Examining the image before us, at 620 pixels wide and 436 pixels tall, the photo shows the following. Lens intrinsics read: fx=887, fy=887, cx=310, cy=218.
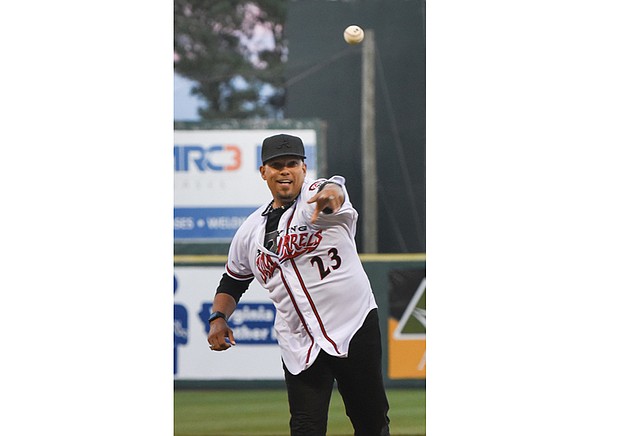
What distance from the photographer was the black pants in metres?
4.12

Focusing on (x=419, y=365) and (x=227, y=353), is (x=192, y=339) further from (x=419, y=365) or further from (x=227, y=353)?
(x=419, y=365)

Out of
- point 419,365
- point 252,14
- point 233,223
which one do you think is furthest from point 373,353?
point 252,14

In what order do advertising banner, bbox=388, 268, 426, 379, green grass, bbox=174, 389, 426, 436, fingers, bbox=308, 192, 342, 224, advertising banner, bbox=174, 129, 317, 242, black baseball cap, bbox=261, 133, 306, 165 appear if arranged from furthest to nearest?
advertising banner, bbox=388, 268, 426, 379 → advertising banner, bbox=174, 129, 317, 242 → green grass, bbox=174, 389, 426, 436 → black baseball cap, bbox=261, 133, 306, 165 → fingers, bbox=308, 192, 342, 224

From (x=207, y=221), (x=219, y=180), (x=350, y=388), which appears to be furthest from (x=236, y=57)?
(x=350, y=388)

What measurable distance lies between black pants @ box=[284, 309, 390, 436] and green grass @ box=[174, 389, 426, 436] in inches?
50.5

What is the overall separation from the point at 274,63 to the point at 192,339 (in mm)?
2061

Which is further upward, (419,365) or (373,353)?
(373,353)

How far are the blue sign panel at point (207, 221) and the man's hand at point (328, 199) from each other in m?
2.47

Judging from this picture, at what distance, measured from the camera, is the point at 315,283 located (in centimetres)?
417

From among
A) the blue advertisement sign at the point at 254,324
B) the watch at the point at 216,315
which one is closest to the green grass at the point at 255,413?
the blue advertisement sign at the point at 254,324

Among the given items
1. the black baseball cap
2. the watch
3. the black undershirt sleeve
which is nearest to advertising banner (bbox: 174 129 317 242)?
the black undershirt sleeve

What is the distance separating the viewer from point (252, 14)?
623 centimetres

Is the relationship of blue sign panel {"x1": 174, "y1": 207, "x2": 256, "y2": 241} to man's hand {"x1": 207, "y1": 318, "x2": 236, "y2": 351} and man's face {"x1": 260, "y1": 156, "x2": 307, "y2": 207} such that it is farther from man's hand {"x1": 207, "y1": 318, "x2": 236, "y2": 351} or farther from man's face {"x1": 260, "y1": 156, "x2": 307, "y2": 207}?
man's face {"x1": 260, "y1": 156, "x2": 307, "y2": 207}

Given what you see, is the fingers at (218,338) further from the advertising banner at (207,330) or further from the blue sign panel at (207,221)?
the blue sign panel at (207,221)
